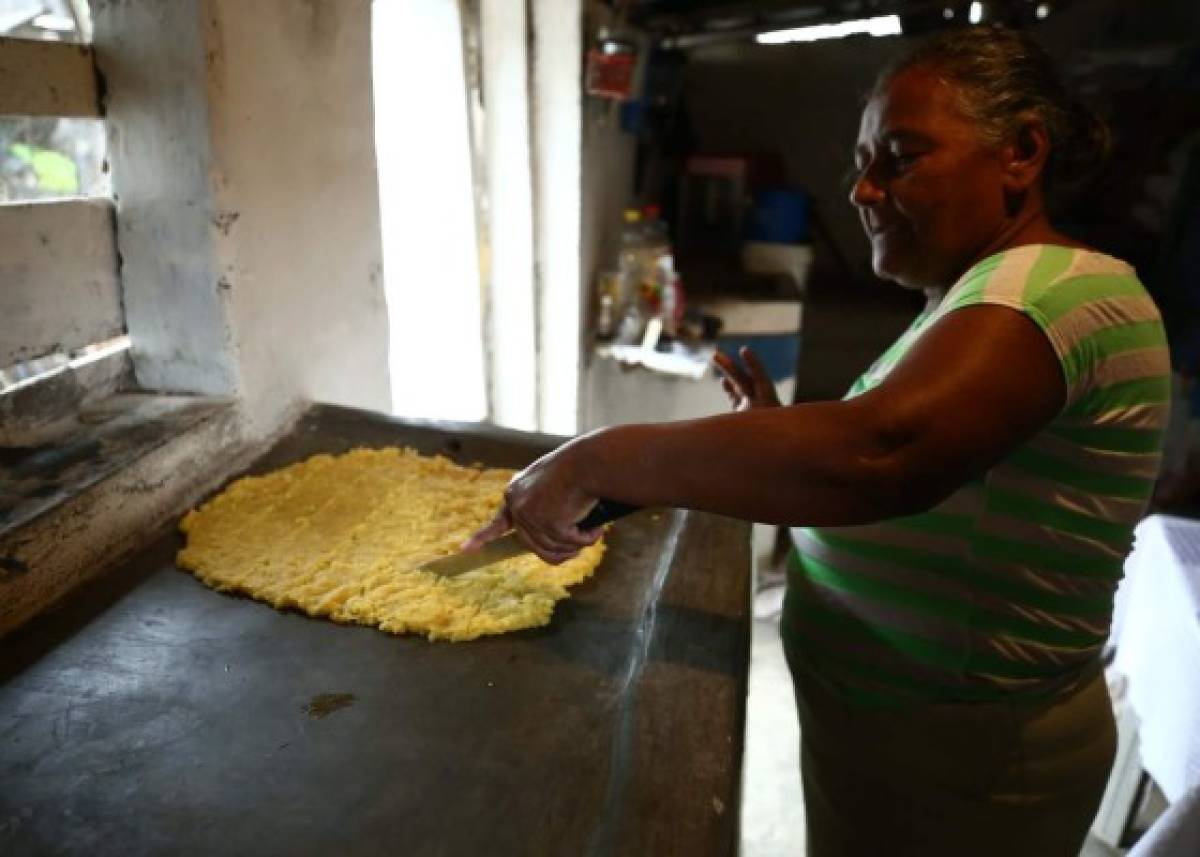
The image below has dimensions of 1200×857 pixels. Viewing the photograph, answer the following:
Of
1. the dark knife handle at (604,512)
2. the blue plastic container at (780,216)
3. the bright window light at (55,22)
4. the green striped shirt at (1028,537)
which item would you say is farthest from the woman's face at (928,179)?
the blue plastic container at (780,216)

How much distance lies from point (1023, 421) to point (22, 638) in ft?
3.95

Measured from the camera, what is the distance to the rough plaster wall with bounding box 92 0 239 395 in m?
1.32

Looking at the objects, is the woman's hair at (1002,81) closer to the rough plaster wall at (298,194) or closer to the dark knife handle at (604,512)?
the dark knife handle at (604,512)

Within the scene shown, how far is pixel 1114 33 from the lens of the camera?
511cm

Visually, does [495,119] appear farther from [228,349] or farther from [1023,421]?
[1023,421]

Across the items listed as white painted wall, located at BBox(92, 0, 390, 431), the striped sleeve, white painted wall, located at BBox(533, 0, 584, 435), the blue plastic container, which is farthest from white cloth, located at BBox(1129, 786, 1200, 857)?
the blue plastic container

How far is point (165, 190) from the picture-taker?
1.39 meters

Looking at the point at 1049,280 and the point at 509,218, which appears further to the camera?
the point at 509,218

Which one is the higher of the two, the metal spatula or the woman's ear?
the woman's ear

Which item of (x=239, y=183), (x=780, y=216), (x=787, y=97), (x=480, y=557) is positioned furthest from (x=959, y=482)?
(x=787, y=97)

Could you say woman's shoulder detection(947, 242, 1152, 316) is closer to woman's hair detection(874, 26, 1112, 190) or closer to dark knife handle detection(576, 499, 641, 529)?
woman's hair detection(874, 26, 1112, 190)

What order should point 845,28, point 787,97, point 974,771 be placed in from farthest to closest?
point 787,97 < point 845,28 < point 974,771

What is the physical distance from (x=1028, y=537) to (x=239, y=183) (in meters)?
1.39

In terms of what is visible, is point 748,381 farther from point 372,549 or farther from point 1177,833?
point 1177,833
